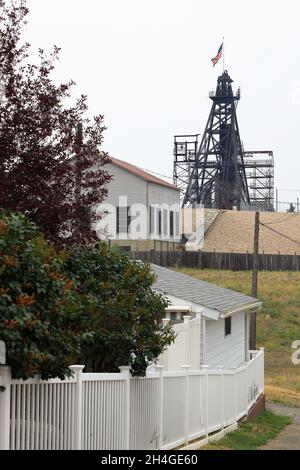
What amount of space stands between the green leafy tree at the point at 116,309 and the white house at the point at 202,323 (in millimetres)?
2770

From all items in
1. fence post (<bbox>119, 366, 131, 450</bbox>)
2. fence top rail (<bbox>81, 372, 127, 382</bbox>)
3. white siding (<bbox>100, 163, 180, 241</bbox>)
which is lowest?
fence post (<bbox>119, 366, 131, 450</bbox>)

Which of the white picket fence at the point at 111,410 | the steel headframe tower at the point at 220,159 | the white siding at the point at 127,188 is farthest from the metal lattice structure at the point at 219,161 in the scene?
the white picket fence at the point at 111,410

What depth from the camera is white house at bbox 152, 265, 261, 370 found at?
1677 cm

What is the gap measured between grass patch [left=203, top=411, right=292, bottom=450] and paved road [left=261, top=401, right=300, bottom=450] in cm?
13

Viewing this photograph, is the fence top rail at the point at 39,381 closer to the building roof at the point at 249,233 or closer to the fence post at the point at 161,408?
the fence post at the point at 161,408

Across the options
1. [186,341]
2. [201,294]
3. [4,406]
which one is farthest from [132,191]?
[4,406]

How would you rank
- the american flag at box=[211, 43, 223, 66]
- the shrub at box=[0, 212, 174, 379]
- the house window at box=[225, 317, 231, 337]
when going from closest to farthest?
the shrub at box=[0, 212, 174, 379] → the house window at box=[225, 317, 231, 337] → the american flag at box=[211, 43, 223, 66]

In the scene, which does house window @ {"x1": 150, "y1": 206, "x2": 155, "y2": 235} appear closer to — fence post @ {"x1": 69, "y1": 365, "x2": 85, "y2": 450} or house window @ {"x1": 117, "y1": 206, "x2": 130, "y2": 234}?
house window @ {"x1": 117, "y1": 206, "x2": 130, "y2": 234}

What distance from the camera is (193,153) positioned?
88.3 meters

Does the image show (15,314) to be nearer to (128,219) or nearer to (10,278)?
(10,278)

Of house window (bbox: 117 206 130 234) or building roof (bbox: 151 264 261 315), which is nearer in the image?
building roof (bbox: 151 264 261 315)

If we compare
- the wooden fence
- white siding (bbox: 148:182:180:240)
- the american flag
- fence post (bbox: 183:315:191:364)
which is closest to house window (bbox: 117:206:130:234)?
white siding (bbox: 148:182:180:240)

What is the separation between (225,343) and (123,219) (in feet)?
93.4
